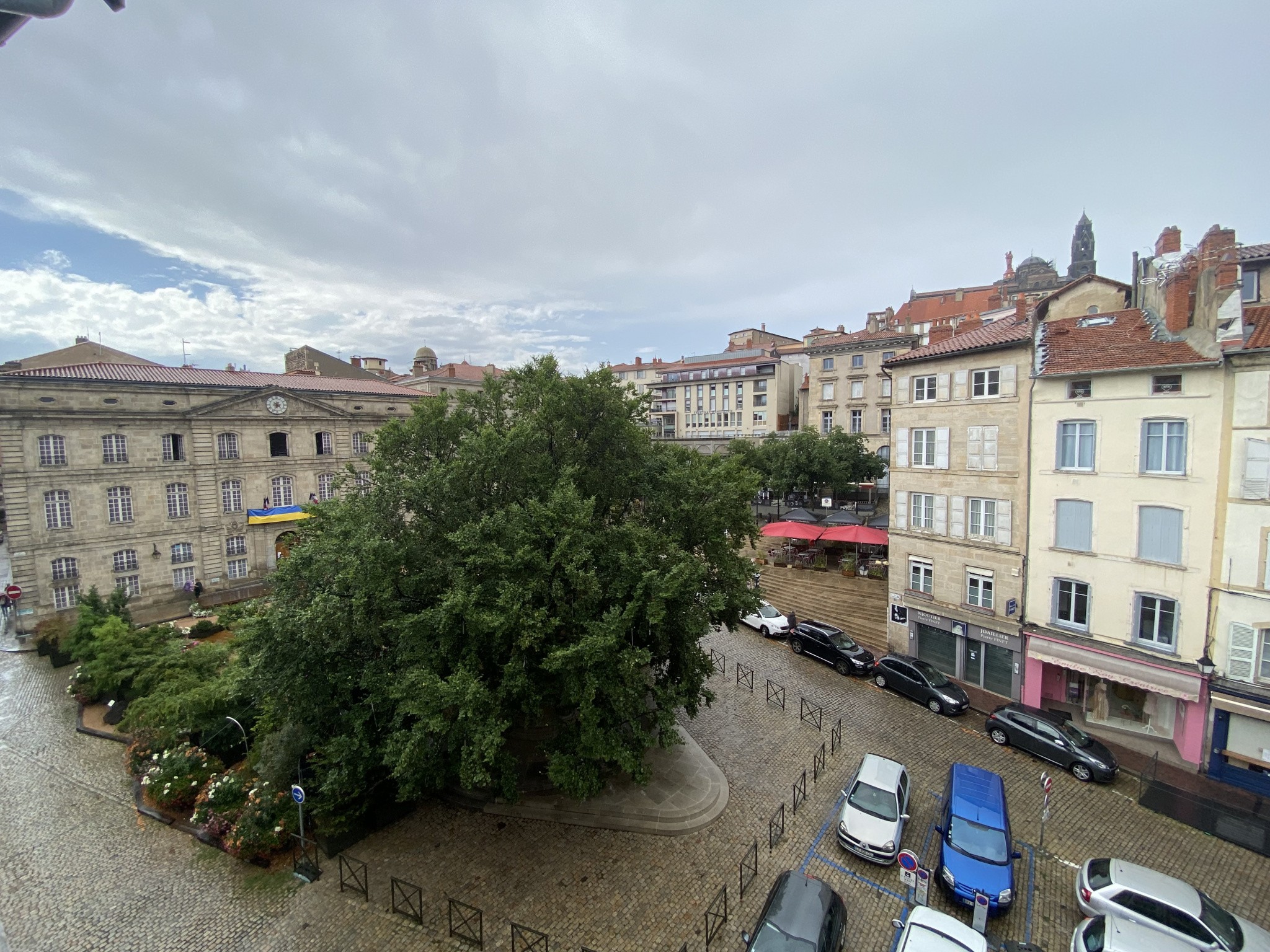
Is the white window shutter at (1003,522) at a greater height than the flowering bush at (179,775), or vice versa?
the white window shutter at (1003,522)

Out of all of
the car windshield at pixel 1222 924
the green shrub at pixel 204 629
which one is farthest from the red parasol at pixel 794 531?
the green shrub at pixel 204 629

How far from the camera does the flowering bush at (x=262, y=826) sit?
46.6ft

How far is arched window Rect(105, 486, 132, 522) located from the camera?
33.0 m

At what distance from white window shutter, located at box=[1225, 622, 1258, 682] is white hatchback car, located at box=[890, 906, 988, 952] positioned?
12290mm

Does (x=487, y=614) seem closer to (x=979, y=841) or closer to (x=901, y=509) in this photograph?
(x=979, y=841)

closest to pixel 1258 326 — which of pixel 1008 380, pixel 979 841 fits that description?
pixel 1008 380

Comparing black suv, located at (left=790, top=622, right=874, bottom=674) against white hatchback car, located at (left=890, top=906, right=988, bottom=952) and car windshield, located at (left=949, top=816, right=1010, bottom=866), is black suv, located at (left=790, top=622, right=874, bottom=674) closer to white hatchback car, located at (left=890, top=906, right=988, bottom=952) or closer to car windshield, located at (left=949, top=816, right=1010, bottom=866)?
car windshield, located at (left=949, top=816, right=1010, bottom=866)

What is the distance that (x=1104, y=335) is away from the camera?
1972 cm

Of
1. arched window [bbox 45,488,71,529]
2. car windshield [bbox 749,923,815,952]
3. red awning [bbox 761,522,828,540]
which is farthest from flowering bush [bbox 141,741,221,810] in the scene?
red awning [bbox 761,522,828,540]

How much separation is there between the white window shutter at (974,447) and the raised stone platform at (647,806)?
1490 centimetres

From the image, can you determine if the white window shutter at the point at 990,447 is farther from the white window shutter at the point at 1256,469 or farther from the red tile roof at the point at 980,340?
the white window shutter at the point at 1256,469

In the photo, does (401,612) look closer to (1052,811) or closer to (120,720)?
(120,720)

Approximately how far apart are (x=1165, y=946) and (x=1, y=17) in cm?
1840

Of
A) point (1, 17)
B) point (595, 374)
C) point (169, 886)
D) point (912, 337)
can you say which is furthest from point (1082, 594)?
point (912, 337)
